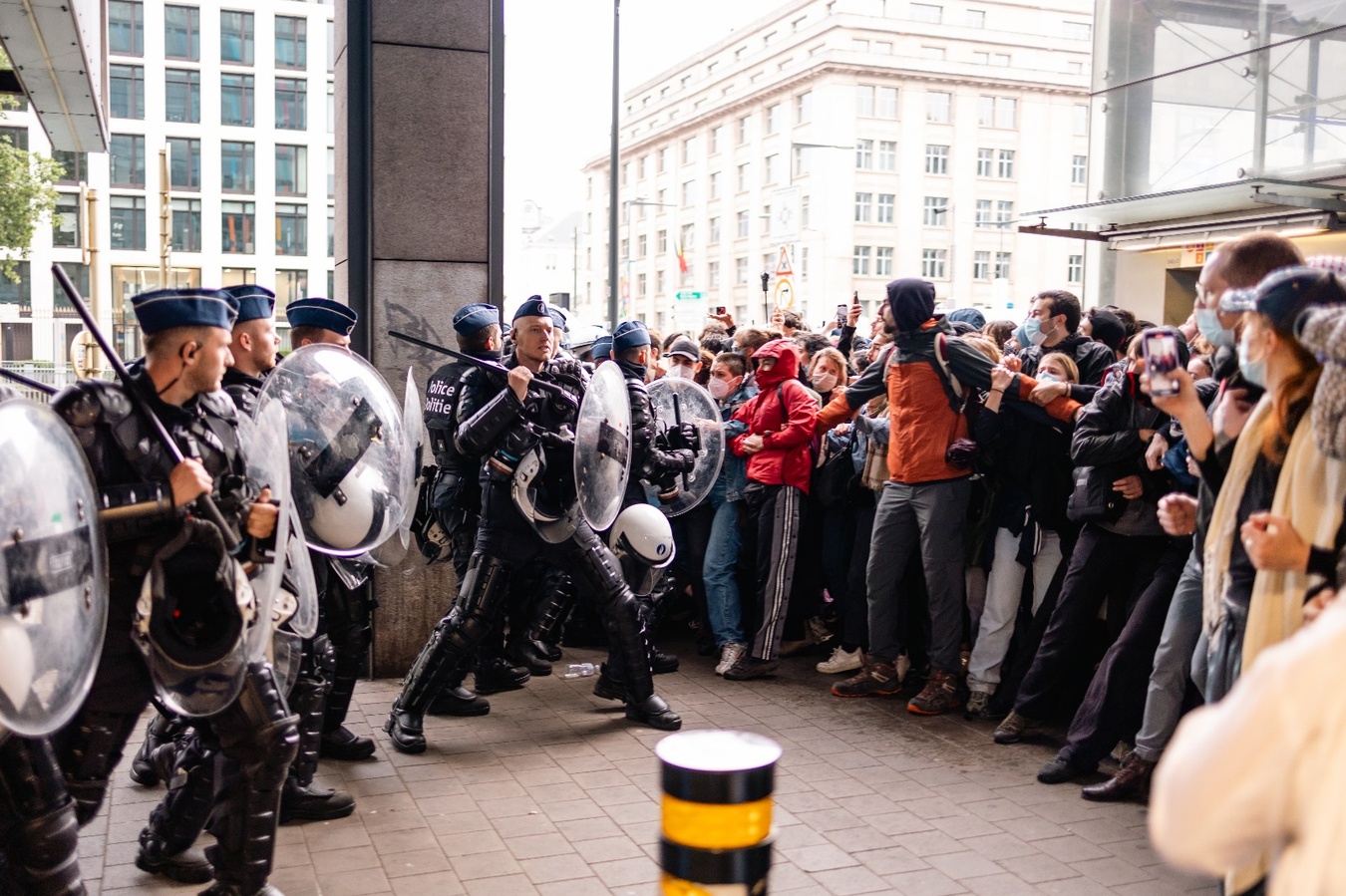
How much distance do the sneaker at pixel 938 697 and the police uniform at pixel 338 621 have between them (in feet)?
8.92

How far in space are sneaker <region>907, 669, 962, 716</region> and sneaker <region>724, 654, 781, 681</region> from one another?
1.00m

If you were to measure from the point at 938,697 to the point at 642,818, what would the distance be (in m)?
2.09

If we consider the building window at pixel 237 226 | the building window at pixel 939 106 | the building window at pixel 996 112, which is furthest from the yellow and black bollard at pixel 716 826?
the building window at pixel 996 112

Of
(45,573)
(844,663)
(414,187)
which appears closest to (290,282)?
(414,187)

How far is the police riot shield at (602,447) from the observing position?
5.55 m

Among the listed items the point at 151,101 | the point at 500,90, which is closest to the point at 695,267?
the point at 151,101

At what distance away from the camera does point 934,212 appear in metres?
68.9

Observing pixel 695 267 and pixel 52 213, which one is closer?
pixel 52 213

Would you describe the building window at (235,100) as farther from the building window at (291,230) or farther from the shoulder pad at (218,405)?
the shoulder pad at (218,405)

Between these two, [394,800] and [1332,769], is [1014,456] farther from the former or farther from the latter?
[1332,769]

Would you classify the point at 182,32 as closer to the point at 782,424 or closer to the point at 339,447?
the point at 782,424

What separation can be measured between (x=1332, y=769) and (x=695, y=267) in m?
80.6

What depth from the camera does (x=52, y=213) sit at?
36.3 m

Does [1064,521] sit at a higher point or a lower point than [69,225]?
lower
